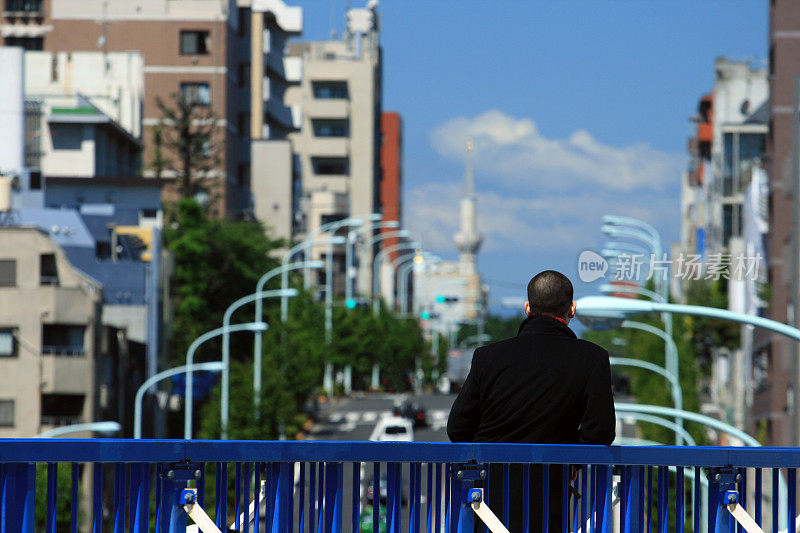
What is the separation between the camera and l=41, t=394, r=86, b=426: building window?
52106mm

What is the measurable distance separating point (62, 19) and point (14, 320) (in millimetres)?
43816

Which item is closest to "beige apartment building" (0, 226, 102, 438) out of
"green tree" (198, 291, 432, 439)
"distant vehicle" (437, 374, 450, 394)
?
"green tree" (198, 291, 432, 439)

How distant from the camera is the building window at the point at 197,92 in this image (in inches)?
3770

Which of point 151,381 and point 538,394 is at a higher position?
point 538,394

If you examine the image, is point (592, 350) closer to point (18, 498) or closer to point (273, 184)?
point (18, 498)

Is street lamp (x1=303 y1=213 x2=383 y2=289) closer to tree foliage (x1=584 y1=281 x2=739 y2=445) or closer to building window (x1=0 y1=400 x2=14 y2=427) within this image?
tree foliage (x1=584 y1=281 x2=739 y2=445)

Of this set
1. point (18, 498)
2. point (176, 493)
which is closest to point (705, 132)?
point (176, 493)

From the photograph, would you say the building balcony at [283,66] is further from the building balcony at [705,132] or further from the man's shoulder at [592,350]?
the man's shoulder at [592,350]

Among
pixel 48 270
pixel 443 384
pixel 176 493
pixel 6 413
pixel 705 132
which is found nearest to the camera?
pixel 176 493

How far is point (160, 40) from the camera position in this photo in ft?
309

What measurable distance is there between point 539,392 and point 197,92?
90.2m

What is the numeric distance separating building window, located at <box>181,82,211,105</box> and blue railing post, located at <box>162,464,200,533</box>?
89.2m

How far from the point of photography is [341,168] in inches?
5615

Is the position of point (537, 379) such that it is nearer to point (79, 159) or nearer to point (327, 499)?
point (327, 499)
